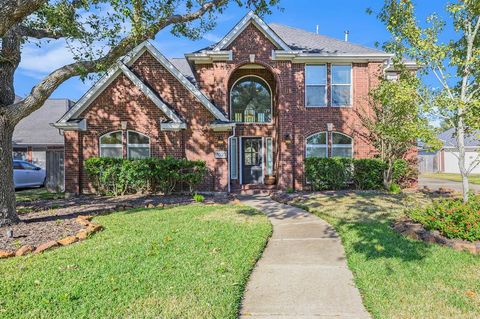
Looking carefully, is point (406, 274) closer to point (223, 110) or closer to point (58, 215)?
point (58, 215)

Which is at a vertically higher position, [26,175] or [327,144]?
[327,144]

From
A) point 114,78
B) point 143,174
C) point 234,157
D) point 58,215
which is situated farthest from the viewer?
point 234,157

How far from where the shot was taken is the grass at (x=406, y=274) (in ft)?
11.9

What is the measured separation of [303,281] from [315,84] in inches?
487

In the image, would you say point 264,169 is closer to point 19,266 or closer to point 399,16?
point 399,16

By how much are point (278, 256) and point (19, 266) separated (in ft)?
13.1

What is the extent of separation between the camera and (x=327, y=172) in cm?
1405

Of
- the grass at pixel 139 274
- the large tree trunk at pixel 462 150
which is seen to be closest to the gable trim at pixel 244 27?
the large tree trunk at pixel 462 150

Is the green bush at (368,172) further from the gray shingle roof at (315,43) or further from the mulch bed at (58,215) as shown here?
the mulch bed at (58,215)

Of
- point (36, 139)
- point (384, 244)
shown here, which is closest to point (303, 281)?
point (384, 244)

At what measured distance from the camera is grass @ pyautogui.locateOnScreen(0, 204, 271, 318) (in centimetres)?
353

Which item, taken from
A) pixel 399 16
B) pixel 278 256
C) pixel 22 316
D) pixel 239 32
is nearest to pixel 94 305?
pixel 22 316

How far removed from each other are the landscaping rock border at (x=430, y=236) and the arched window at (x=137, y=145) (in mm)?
10203

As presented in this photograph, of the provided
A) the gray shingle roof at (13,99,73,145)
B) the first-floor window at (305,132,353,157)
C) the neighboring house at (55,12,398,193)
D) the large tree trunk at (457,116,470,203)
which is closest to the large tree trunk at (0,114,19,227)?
the neighboring house at (55,12,398,193)
